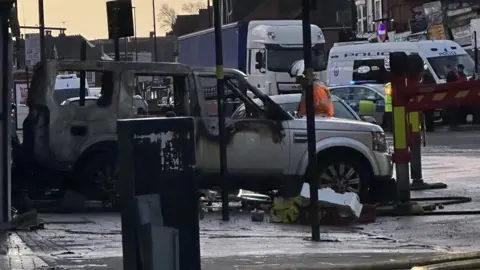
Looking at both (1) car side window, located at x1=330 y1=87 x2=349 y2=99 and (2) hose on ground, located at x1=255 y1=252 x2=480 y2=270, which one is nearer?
(2) hose on ground, located at x1=255 y1=252 x2=480 y2=270

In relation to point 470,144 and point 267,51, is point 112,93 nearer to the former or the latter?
point 470,144

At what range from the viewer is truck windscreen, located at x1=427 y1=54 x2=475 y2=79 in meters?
33.1

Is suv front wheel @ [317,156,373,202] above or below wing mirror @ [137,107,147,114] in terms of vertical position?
below

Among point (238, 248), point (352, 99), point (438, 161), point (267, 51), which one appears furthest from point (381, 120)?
point (238, 248)

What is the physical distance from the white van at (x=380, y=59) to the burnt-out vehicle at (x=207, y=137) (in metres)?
18.7

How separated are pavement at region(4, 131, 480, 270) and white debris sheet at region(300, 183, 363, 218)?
7.8 inches

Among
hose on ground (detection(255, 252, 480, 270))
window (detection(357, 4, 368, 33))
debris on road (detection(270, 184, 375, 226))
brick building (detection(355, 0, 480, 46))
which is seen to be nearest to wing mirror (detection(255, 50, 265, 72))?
brick building (detection(355, 0, 480, 46))

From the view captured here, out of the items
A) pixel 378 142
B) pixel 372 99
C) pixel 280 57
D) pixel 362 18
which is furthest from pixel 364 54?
pixel 362 18

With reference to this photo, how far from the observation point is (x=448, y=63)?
3347cm

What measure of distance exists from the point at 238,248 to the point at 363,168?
4415 millimetres

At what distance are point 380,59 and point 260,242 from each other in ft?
83.7

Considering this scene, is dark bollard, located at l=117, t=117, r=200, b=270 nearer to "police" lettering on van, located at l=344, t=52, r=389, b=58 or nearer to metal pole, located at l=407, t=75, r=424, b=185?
metal pole, located at l=407, t=75, r=424, b=185

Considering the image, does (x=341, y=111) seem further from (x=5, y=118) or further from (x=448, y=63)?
(x=448, y=63)

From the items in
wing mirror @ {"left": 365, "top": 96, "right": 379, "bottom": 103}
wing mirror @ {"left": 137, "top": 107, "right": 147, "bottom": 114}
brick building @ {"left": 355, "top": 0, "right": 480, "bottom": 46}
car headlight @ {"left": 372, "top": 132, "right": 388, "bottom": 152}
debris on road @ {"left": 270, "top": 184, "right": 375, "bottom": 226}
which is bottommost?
debris on road @ {"left": 270, "top": 184, "right": 375, "bottom": 226}
